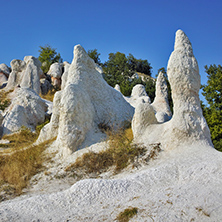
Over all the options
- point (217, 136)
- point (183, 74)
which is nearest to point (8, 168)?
point (183, 74)

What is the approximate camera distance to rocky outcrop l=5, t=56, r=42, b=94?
23.2 metres

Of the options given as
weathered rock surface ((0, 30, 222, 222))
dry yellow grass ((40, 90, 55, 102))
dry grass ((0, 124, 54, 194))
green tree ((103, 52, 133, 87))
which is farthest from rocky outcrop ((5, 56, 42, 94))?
weathered rock surface ((0, 30, 222, 222))

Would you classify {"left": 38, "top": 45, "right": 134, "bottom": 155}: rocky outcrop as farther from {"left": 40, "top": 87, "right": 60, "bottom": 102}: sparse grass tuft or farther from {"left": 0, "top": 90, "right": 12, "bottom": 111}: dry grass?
{"left": 40, "top": 87, "right": 60, "bottom": 102}: sparse grass tuft

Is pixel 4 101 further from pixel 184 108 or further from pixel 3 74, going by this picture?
pixel 184 108

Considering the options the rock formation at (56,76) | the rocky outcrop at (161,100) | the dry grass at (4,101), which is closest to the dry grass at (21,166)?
the rocky outcrop at (161,100)

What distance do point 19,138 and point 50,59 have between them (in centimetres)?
2559

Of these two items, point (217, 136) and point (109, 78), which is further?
point (109, 78)

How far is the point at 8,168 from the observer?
7832 mm

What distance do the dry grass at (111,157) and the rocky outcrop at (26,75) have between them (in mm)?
16019

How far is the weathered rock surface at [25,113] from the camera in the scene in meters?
14.0

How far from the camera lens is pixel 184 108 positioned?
6906 millimetres

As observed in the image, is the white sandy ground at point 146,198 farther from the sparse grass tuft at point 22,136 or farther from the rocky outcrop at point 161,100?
the rocky outcrop at point 161,100

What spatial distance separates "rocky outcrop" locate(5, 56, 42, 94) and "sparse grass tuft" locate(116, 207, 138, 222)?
760 inches

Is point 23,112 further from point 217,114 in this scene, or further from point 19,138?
point 217,114
